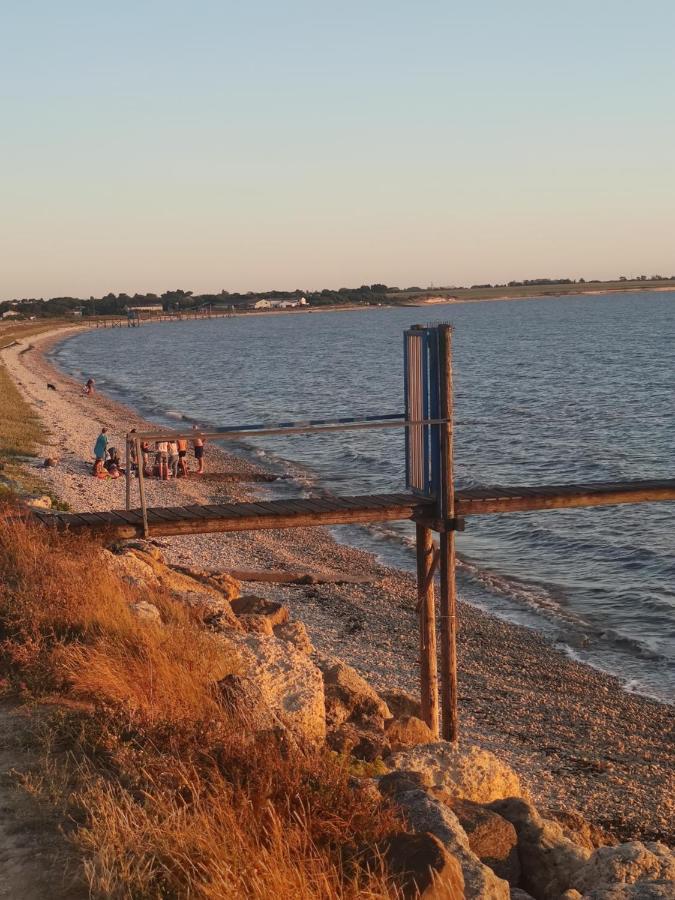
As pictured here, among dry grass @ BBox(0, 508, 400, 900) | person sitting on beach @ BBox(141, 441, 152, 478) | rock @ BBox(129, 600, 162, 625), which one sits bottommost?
person sitting on beach @ BBox(141, 441, 152, 478)

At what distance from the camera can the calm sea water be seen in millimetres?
17828

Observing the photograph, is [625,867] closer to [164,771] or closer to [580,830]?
[580,830]

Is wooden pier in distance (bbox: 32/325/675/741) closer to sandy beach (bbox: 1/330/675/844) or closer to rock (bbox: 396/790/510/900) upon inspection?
sandy beach (bbox: 1/330/675/844)

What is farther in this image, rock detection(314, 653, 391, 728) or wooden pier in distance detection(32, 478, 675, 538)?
wooden pier in distance detection(32, 478, 675, 538)

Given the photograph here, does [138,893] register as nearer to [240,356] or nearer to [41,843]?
[41,843]

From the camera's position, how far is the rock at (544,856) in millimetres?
6633

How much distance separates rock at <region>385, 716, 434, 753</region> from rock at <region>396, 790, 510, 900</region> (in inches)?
133

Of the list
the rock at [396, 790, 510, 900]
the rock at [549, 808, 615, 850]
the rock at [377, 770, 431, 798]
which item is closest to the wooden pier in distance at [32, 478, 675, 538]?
the rock at [549, 808, 615, 850]

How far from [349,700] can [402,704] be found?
1.81 m

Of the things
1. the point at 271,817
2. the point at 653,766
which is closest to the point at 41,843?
the point at 271,817

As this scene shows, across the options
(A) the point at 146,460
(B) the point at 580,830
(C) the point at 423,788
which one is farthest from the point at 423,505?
(A) the point at 146,460

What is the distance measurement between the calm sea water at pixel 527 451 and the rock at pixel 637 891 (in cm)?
867

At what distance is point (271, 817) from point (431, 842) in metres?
0.91

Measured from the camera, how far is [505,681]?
46.6 feet
